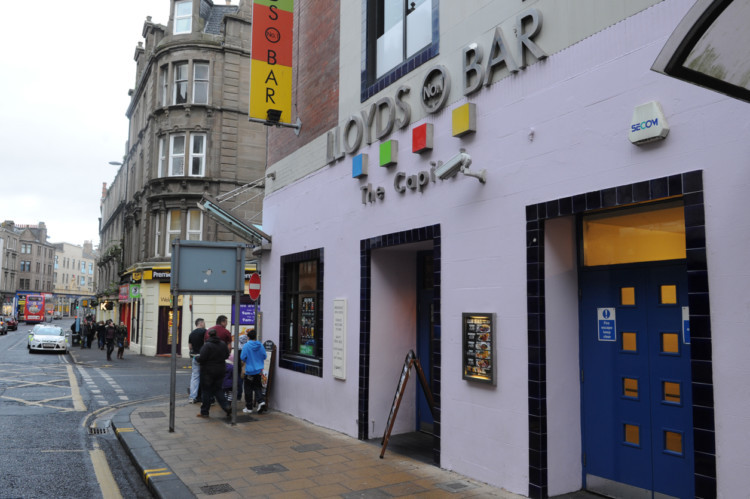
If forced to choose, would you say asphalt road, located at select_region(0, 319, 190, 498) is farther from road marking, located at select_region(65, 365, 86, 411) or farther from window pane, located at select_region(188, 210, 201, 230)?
window pane, located at select_region(188, 210, 201, 230)

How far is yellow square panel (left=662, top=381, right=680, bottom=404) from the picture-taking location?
16.5 feet

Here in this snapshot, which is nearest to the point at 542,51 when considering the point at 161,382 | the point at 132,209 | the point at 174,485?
the point at 174,485

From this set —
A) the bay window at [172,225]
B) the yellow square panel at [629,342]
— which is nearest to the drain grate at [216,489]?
the yellow square panel at [629,342]

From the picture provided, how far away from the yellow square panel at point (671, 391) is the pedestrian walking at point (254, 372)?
24.2 ft

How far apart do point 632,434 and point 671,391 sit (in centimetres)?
61

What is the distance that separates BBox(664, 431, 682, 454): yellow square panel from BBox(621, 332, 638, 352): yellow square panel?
75cm

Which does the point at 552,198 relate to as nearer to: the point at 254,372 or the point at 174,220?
the point at 254,372

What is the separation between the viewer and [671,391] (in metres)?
5.07

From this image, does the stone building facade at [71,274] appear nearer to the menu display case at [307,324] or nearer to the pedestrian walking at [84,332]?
the pedestrian walking at [84,332]

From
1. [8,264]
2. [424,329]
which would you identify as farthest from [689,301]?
[8,264]

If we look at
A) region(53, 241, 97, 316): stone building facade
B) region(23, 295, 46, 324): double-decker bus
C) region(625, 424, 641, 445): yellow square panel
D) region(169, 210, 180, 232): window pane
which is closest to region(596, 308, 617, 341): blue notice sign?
region(625, 424, 641, 445): yellow square panel

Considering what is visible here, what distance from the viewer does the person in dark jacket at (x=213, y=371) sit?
1040cm

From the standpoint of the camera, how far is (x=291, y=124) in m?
11.0

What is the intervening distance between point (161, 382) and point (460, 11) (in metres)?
14.3
